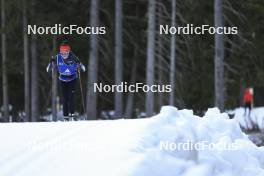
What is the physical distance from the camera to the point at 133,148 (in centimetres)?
816

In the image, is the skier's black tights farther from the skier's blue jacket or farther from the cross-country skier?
the skier's blue jacket

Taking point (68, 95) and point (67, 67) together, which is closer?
point (67, 67)

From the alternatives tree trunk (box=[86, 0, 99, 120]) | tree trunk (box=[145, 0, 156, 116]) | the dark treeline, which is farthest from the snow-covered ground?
the dark treeline

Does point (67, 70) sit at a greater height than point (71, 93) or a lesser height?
greater

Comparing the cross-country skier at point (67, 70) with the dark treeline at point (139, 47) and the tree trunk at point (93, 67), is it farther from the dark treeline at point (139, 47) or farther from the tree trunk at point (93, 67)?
the dark treeline at point (139, 47)

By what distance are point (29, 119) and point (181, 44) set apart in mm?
8596

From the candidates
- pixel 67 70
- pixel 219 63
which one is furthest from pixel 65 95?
pixel 219 63

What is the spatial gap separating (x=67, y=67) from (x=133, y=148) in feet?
18.2

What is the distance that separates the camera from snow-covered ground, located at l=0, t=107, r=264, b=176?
307 inches

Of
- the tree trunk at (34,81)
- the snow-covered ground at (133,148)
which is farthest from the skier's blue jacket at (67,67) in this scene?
the tree trunk at (34,81)

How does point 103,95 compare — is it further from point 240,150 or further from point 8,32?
point 240,150

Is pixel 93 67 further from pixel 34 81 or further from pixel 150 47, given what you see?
pixel 34 81

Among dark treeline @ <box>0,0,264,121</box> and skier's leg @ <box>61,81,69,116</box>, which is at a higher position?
dark treeline @ <box>0,0,264,121</box>

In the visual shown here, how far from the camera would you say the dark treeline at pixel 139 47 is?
28453 mm
